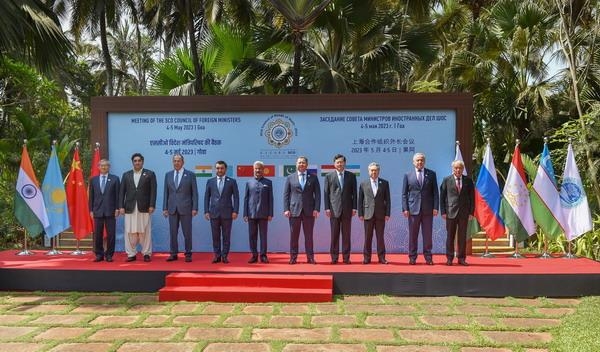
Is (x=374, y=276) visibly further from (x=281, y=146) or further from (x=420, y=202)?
(x=281, y=146)

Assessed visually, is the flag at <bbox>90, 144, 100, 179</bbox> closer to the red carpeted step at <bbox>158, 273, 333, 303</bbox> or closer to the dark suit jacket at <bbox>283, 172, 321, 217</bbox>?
the red carpeted step at <bbox>158, 273, 333, 303</bbox>

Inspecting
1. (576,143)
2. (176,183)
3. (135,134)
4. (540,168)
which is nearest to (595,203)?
(576,143)

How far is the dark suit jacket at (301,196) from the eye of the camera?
21.2ft

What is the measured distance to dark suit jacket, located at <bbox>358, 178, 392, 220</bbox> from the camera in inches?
251

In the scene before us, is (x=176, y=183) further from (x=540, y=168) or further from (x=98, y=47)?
(x=98, y=47)

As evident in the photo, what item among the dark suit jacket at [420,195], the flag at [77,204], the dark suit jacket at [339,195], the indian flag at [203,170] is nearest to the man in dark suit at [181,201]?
the indian flag at [203,170]

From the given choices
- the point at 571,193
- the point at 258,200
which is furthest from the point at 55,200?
the point at 571,193

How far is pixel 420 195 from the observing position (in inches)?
252

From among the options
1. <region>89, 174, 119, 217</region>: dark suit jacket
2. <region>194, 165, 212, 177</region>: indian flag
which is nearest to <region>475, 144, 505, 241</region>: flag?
<region>194, 165, 212, 177</region>: indian flag

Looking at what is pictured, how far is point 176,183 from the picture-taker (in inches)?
264

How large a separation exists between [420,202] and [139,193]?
3532mm

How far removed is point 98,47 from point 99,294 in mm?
28781

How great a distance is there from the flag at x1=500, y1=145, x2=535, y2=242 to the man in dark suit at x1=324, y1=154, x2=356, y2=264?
2221mm

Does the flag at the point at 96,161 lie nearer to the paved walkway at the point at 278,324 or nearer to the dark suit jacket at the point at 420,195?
the paved walkway at the point at 278,324
